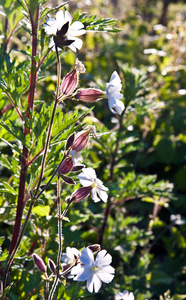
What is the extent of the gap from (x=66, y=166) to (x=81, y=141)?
7 cm

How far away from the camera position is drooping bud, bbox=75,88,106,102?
32.3 inches

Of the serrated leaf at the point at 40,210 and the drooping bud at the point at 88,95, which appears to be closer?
the drooping bud at the point at 88,95

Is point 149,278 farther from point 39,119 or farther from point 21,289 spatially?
point 39,119

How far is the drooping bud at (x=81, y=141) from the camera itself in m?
0.79

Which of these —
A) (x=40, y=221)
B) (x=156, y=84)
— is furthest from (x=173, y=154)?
(x=40, y=221)

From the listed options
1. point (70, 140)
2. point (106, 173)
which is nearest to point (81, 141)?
point (70, 140)

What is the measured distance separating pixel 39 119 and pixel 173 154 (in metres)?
1.55

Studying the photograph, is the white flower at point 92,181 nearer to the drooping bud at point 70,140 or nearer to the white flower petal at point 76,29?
the drooping bud at point 70,140

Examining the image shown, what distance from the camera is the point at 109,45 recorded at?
3.22 metres

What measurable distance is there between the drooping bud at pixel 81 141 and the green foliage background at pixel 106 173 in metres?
0.04

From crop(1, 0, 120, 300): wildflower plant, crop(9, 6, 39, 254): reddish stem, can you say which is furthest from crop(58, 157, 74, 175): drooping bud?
crop(9, 6, 39, 254): reddish stem

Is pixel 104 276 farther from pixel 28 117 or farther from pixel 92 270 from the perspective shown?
pixel 28 117

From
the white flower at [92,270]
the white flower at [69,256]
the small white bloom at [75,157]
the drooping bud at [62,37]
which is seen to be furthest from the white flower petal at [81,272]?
the drooping bud at [62,37]

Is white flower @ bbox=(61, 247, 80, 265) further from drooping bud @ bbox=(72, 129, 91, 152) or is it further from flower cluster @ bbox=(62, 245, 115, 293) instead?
drooping bud @ bbox=(72, 129, 91, 152)
